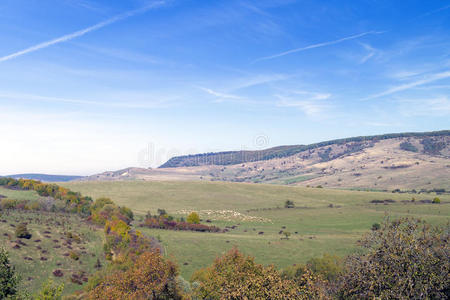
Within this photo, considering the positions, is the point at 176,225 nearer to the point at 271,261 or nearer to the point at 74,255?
the point at 74,255

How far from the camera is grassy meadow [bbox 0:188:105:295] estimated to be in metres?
50.8

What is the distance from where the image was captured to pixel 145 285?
29.7m

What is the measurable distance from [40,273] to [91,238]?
23190 mm

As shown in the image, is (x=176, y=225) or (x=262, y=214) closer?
(x=176, y=225)

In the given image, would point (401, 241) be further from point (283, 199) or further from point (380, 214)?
point (283, 199)

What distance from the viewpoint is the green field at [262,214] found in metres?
72.2

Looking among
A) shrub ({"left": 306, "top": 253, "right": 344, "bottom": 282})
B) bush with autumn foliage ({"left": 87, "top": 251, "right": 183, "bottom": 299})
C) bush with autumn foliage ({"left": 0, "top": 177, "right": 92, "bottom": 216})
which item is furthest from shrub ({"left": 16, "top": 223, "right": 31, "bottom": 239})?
shrub ({"left": 306, "top": 253, "right": 344, "bottom": 282})

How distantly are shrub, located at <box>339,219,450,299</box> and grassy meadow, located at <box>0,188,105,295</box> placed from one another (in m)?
43.2

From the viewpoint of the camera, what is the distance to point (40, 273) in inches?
2015

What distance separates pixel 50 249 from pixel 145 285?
40711mm

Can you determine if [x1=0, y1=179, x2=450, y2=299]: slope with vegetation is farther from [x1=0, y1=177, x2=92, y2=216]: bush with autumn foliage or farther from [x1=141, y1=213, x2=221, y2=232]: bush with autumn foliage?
[x1=141, y1=213, x2=221, y2=232]: bush with autumn foliage

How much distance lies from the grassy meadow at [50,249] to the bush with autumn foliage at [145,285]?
72.2 ft

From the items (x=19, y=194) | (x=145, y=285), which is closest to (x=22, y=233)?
(x=145, y=285)

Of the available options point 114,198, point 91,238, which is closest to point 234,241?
point 91,238
